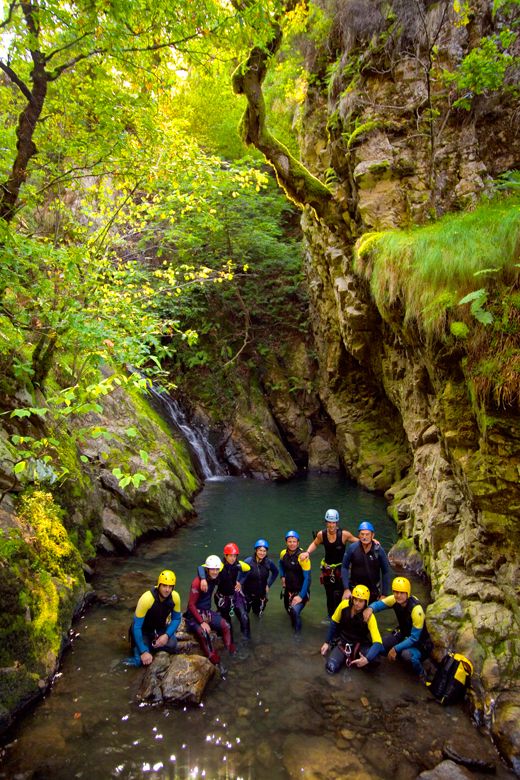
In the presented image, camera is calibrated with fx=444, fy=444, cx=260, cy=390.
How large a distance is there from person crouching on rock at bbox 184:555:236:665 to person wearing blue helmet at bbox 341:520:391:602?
1934mm

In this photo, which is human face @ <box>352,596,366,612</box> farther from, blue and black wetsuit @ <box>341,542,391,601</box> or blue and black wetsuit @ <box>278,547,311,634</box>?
blue and black wetsuit @ <box>278,547,311,634</box>

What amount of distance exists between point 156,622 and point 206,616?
81 centimetres

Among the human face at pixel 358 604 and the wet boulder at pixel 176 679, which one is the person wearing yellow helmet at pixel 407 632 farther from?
the wet boulder at pixel 176 679

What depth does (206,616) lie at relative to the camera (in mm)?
6711

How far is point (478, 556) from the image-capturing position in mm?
6645

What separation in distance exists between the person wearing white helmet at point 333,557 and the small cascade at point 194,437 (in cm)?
987

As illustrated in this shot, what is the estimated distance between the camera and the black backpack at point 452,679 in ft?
17.6

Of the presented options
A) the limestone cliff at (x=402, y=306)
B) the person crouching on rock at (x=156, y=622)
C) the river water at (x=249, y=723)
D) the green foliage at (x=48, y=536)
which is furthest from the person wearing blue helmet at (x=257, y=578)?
the green foliage at (x=48, y=536)

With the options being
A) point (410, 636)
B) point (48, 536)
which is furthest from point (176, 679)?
point (410, 636)

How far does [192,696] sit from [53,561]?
2883mm

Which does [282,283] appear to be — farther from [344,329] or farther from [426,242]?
[426,242]

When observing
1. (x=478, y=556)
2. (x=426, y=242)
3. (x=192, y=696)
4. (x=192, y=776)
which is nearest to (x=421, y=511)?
(x=478, y=556)

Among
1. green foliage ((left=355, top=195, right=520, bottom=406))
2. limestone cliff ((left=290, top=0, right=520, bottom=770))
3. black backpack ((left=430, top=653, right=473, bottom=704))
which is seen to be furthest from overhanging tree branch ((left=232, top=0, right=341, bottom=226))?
black backpack ((left=430, top=653, right=473, bottom=704))

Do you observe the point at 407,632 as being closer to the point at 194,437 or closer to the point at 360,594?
the point at 360,594
